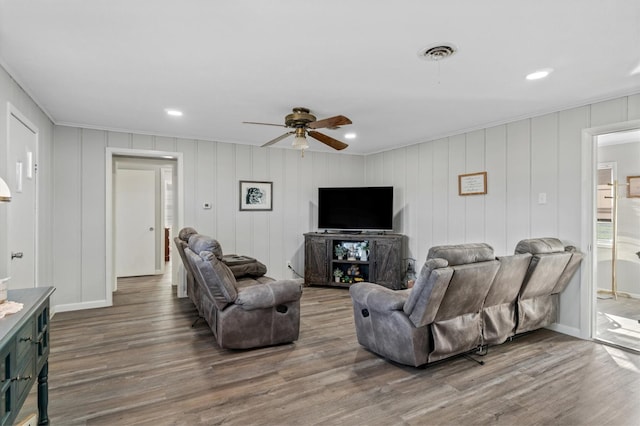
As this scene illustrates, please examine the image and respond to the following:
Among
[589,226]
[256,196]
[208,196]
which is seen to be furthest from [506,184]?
[208,196]

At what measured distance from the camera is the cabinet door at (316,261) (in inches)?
225

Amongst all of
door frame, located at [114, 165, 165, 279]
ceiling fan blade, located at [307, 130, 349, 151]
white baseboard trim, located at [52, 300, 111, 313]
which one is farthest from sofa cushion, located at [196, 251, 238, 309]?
door frame, located at [114, 165, 165, 279]

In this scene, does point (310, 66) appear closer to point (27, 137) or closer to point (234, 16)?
point (234, 16)

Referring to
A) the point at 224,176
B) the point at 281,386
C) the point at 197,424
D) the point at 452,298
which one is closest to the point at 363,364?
the point at 281,386

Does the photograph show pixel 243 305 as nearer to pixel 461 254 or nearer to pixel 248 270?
pixel 248 270

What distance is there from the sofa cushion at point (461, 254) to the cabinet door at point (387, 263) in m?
2.60

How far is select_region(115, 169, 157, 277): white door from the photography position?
685cm

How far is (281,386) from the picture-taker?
2525mm

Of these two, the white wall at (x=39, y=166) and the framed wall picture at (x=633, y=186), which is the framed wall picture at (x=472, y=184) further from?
the white wall at (x=39, y=166)

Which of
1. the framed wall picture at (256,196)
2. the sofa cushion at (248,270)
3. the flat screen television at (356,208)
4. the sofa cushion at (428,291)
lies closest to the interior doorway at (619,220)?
the flat screen television at (356,208)

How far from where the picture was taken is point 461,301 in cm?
270

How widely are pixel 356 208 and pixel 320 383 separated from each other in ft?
11.8

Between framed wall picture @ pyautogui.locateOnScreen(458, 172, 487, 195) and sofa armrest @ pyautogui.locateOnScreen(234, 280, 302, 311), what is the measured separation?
275 centimetres

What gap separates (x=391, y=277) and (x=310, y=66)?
368 cm
